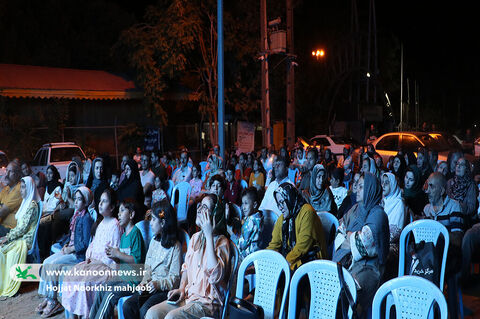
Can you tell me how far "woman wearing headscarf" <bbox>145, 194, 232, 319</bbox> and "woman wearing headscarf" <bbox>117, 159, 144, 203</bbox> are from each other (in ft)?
8.61

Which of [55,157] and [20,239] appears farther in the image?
[55,157]

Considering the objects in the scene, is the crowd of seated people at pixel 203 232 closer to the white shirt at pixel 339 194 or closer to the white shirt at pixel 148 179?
the white shirt at pixel 339 194

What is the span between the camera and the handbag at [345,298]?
10.2ft

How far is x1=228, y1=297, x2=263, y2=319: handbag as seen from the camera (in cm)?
342

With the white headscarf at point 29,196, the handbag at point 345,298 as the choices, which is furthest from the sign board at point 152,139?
the handbag at point 345,298

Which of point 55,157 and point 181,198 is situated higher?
point 55,157

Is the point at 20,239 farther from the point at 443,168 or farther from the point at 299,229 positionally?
the point at 443,168

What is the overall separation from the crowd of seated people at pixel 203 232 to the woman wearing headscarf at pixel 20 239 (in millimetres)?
13

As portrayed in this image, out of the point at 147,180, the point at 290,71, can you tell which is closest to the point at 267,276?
the point at 147,180

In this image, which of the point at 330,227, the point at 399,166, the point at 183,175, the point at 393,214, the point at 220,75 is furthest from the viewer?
the point at 220,75

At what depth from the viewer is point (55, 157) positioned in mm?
13797

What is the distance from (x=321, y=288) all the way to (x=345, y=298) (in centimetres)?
24

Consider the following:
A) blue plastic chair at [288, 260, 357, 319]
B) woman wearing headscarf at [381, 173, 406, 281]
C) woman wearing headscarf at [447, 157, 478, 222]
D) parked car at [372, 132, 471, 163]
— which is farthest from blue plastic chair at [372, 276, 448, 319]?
parked car at [372, 132, 471, 163]

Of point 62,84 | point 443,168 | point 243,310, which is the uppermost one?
point 62,84
